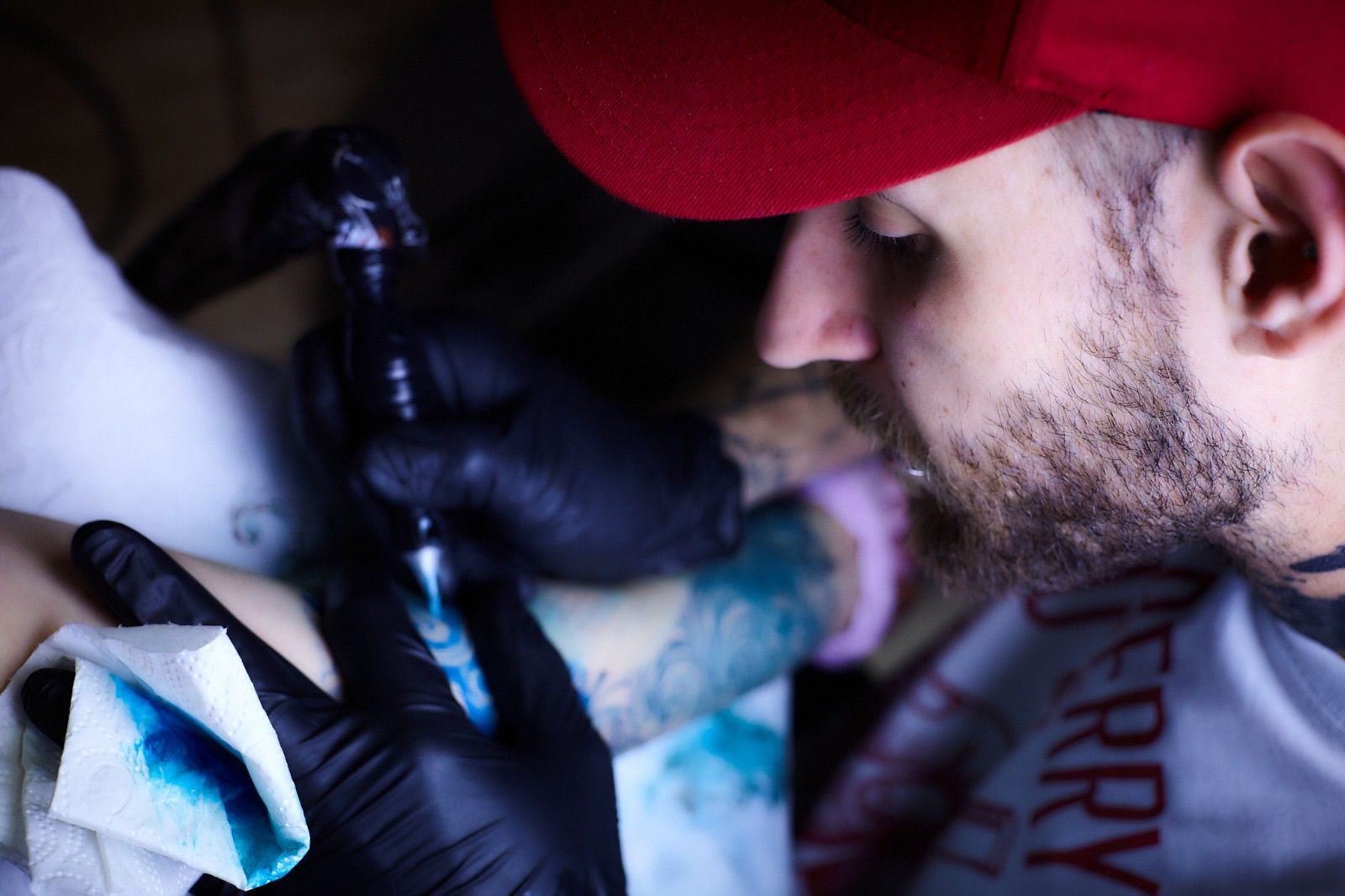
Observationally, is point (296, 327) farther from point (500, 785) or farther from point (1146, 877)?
point (1146, 877)

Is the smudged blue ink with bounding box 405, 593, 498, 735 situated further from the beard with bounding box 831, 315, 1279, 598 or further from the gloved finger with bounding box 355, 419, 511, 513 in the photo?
the beard with bounding box 831, 315, 1279, 598

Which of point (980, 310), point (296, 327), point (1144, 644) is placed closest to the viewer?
point (980, 310)

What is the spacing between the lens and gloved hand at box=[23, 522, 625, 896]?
0.73 metres

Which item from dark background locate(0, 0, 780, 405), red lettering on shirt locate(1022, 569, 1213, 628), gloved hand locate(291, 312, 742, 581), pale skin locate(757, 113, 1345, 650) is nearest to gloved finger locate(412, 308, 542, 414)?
gloved hand locate(291, 312, 742, 581)

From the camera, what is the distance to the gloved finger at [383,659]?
2.64 ft

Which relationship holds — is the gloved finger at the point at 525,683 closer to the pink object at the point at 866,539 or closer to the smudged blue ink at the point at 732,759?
the smudged blue ink at the point at 732,759

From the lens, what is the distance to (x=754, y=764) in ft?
3.68

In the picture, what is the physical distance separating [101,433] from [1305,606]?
45.3 inches

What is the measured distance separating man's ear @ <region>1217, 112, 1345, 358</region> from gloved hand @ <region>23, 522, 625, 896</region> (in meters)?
0.67

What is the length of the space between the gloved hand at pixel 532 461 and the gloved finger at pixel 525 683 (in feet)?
0.34

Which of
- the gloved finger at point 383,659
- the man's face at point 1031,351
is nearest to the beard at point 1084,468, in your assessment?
the man's face at point 1031,351

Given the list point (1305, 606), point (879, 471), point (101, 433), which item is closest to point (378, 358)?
point (101, 433)

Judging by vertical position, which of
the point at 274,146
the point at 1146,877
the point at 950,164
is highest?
the point at 950,164

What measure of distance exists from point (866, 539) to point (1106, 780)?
0.41m
